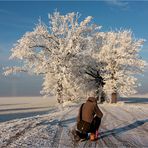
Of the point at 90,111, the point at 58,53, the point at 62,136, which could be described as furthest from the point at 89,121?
the point at 58,53

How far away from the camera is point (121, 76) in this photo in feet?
166

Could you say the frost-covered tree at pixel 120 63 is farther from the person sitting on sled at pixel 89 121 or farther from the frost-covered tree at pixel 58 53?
the person sitting on sled at pixel 89 121

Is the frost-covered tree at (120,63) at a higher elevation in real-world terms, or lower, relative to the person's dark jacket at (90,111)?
higher

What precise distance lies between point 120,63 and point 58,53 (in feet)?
28.5

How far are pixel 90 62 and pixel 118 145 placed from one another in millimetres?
38125

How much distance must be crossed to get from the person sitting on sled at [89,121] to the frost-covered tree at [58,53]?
31855 mm

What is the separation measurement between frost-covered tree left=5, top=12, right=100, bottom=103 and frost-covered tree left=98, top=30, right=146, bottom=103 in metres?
3.56

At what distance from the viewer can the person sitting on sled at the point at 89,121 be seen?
46.3 ft

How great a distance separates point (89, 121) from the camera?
1420cm

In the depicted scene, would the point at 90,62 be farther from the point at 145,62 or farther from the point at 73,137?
the point at 73,137

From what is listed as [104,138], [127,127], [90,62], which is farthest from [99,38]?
[104,138]

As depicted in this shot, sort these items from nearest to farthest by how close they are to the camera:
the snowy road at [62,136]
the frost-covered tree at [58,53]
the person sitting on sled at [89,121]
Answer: the snowy road at [62,136]
the person sitting on sled at [89,121]
the frost-covered tree at [58,53]

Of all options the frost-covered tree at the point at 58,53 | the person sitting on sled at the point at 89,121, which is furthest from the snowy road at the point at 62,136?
the frost-covered tree at the point at 58,53

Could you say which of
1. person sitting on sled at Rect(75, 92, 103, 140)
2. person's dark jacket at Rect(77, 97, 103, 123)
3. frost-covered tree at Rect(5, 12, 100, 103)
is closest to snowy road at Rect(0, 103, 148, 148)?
person sitting on sled at Rect(75, 92, 103, 140)
